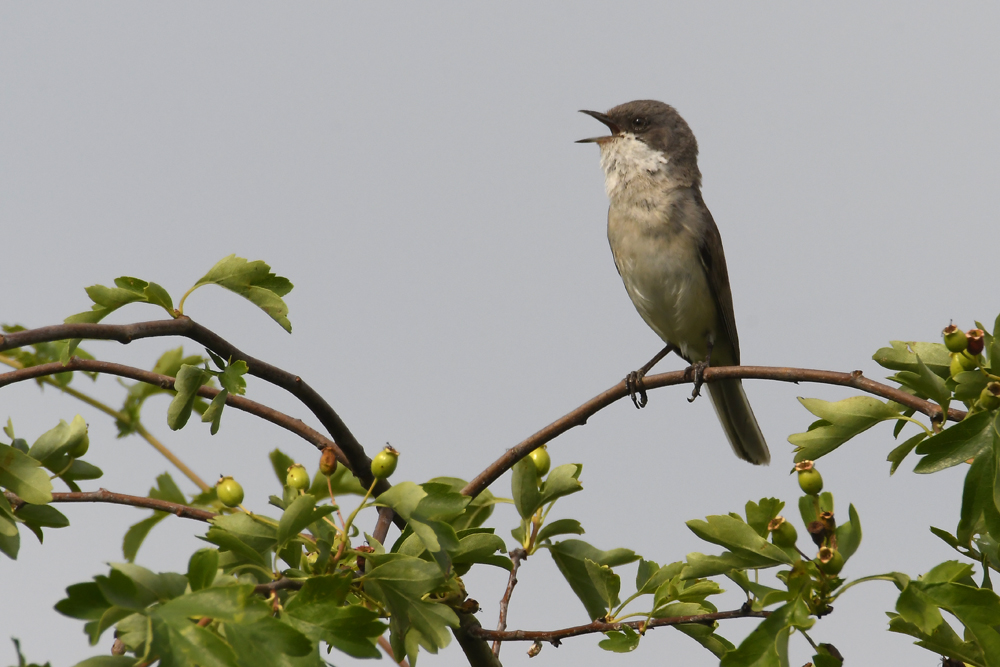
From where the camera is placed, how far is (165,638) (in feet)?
5.34

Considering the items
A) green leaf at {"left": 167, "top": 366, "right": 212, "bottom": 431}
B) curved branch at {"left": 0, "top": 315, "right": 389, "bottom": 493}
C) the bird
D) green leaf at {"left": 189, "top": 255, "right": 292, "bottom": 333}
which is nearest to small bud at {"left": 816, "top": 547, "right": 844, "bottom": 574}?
curved branch at {"left": 0, "top": 315, "right": 389, "bottom": 493}

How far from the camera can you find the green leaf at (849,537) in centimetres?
225

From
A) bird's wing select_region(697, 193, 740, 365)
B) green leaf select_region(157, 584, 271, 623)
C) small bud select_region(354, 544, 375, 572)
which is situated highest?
bird's wing select_region(697, 193, 740, 365)

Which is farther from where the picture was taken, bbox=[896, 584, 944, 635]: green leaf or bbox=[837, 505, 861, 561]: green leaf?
bbox=[837, 505, 861, 561]: green leaf

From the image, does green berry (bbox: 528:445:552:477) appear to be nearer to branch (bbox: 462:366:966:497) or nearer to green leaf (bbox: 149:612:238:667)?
branch (bbox: 462:366:966:497)

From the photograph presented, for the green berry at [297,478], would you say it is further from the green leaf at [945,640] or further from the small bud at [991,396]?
the small bud at [991,396]

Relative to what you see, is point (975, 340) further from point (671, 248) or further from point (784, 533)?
point (671, 248)

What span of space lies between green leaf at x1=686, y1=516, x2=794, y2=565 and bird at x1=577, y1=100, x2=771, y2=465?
3189mm

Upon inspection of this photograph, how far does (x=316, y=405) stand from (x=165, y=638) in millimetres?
1095

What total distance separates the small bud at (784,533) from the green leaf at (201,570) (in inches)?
52.5

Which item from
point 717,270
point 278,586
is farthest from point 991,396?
point 717,270

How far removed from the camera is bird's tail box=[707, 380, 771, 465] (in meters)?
6.34

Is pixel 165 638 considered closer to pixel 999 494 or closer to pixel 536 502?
pixel 536 502

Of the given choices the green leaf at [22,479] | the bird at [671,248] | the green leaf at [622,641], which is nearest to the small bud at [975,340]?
the green leaf at [622,641]
